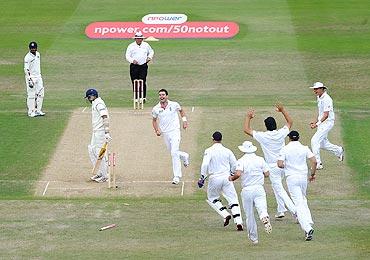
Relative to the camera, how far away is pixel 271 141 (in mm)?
21609

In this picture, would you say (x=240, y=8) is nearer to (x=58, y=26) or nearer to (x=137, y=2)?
(x=137, y=2)

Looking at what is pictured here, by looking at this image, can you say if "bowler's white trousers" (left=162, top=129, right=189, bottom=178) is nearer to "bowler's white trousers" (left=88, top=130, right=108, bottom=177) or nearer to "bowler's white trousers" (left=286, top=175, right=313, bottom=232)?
"bowler's white trousers" (left=88, top=130, right=108, bottom=177)

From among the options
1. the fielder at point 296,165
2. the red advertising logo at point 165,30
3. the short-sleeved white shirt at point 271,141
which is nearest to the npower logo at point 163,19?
the red advertising logo at point 165,30

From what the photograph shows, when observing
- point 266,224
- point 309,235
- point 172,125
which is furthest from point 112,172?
point 309,235

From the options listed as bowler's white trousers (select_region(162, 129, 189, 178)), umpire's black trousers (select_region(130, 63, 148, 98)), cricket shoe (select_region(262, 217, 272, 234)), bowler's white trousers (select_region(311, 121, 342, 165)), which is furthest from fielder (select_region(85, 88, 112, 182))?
umpire's black trousers (select_region(130, 63, 148, 98))

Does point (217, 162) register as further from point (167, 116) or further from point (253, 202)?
point (167, 116)

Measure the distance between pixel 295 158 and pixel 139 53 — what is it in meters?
12.1

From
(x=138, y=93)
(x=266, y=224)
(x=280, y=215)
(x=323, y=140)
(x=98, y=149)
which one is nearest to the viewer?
(x=266, y=224)

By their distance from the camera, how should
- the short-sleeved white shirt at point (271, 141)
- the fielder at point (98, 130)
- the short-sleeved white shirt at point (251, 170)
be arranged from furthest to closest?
the fielder at point (98, 130)
the short-sleeved white shirt at point (271, 141)
the short-sleeved white shirt at point (251, 170)

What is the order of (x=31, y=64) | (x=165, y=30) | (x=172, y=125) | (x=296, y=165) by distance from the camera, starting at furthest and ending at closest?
(x=165, y=30)
(x=31, y=64)
(x=172, y=125)
(x=296, y=165)

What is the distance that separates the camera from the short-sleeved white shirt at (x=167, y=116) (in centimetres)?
2508

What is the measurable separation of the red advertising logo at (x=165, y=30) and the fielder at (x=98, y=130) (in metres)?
16.5

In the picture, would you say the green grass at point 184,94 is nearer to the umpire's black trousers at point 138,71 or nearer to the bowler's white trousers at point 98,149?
the umpire's black trousers at point 138,71

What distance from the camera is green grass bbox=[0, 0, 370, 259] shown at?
20.0 meters
